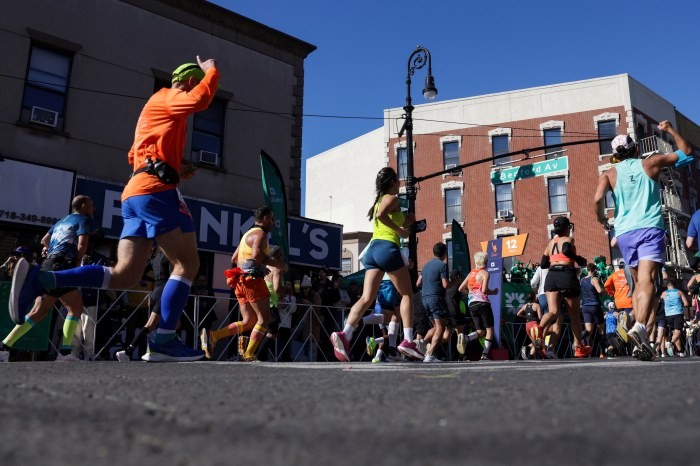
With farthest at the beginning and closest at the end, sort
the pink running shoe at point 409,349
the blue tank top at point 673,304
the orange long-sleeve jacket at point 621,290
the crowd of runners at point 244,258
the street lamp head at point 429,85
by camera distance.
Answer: the street lamp head at point 429,85, the blue tank top at point 673,304, the orange long-sleeve jacket at point 621,290, the pink running shoe at point 409,349, the crowd of runners at point 244,258

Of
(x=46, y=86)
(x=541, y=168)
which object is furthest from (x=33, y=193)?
(x=541, y=168)

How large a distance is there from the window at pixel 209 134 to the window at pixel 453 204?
70.4 feet

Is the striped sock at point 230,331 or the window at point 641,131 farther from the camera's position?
the window at point 641,131

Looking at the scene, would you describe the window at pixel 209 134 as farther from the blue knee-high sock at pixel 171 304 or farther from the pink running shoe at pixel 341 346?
the blue knee-high sock at pixel 171 304

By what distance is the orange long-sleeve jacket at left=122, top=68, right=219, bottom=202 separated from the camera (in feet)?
13.8

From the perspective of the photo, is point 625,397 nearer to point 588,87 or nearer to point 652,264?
point 652,264

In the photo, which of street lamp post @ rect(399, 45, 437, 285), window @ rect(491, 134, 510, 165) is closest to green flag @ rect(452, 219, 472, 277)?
street lamp post @ rect(399, 45, 437, 285)

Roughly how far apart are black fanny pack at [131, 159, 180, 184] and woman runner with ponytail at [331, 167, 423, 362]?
2394 millimetres

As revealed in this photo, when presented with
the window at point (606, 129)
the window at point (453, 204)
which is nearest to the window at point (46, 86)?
the window at point (453, 204)

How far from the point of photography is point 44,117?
38.5 feet

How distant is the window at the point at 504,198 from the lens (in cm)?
3291

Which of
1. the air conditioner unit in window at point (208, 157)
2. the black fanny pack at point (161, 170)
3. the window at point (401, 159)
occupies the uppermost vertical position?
the window at point (401, 159)

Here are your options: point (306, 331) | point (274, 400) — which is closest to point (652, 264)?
point (274, 400)

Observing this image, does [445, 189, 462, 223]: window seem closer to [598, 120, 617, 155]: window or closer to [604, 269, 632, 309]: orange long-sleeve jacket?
[598, 120, 617, 155]: window
